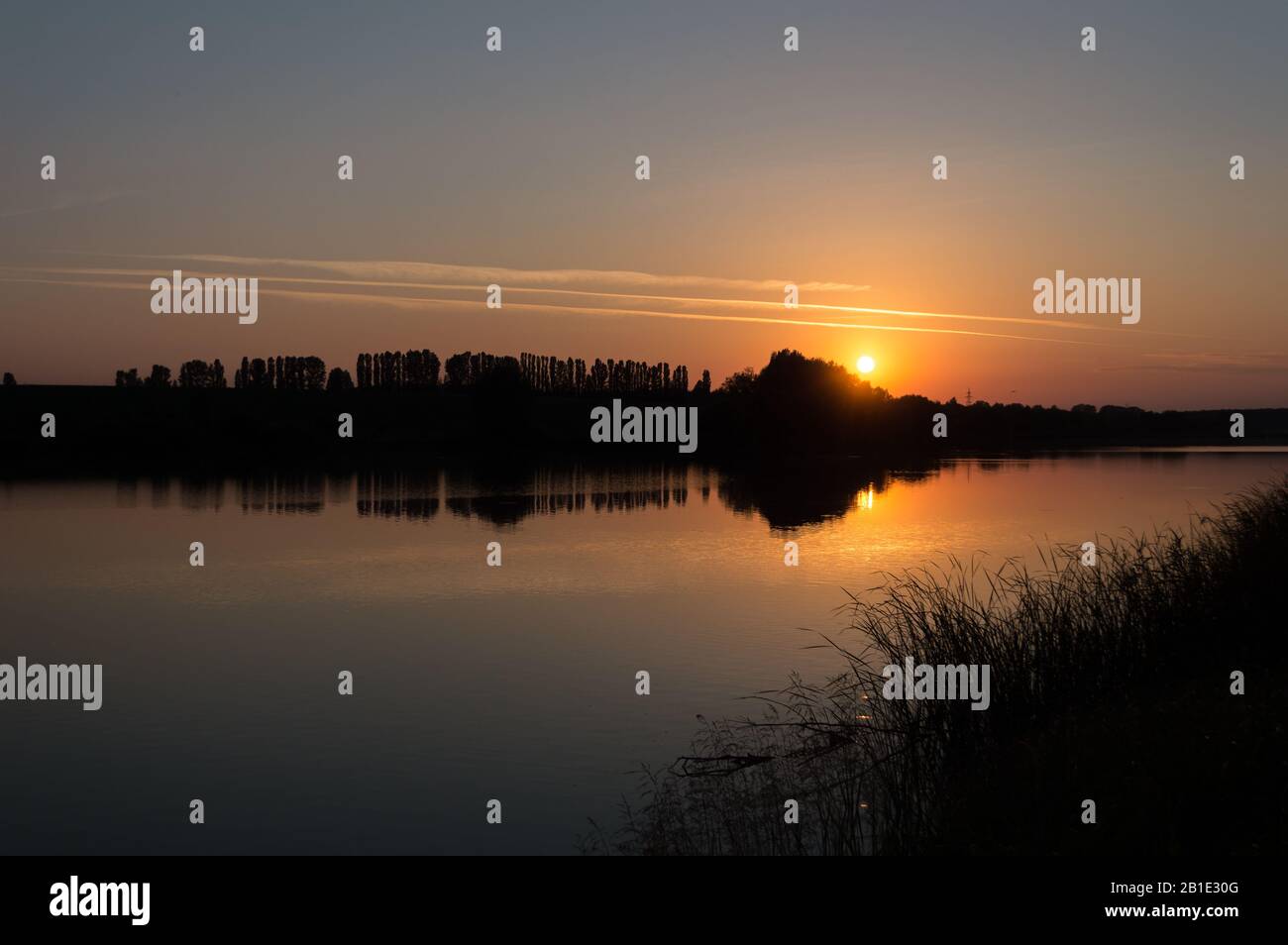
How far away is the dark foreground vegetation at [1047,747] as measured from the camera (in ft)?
33.1

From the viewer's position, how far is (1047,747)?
12.1 meters

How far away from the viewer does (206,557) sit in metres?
37.5

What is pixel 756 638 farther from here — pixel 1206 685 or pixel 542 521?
pixel 542 521

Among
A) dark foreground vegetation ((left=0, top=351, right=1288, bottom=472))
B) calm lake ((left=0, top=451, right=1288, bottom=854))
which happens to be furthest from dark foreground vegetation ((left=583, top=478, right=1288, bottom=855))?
dark foreground vegetation ((left=0, top=351, right=1288, bottom=472))

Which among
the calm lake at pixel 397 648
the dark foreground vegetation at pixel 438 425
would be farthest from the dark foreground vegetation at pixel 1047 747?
the dark foreground vegetation at pixel 438 425

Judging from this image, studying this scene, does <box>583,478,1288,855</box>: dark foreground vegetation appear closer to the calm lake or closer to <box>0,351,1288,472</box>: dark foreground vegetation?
the calm lake

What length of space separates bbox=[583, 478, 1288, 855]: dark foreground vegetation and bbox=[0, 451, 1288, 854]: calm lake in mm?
1348

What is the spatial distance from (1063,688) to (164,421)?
92.7 m

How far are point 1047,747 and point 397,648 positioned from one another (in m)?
15.1

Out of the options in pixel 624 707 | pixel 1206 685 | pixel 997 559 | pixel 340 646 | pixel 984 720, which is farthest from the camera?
pixel 997 559

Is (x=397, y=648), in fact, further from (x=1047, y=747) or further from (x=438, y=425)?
(x=438, y=425)

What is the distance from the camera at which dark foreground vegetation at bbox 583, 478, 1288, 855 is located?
33.1ft

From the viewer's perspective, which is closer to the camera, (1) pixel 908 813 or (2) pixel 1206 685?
(1) pixel 908 813
